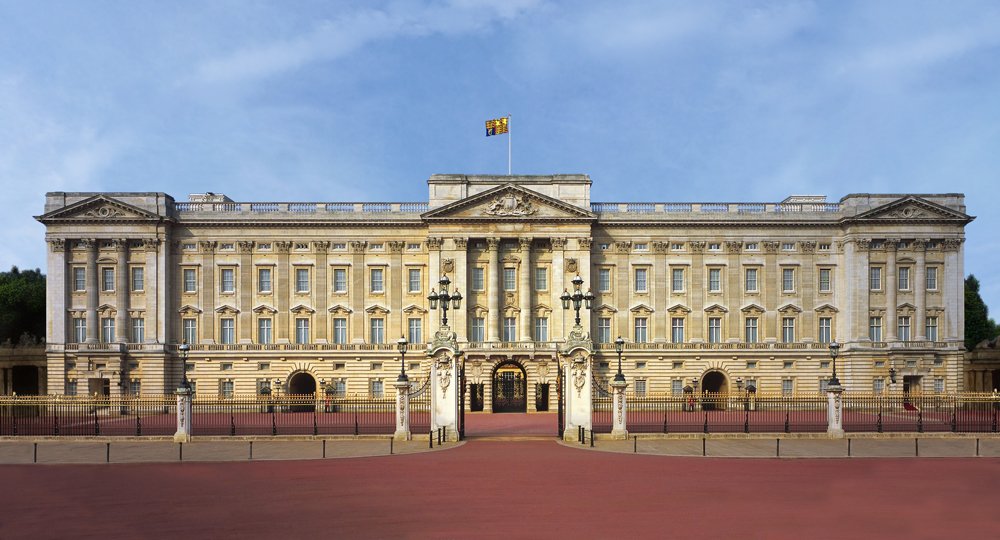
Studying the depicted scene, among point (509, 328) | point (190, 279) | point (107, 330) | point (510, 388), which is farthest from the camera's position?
point (510, 388)

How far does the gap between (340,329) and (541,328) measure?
53.2ft

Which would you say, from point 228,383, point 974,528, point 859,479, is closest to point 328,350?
point 228,383

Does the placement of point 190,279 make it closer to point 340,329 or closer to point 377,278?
point 340,329

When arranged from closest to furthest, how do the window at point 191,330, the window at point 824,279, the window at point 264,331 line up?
the window at point 191,330
the window at point 264,331
the window at point 824,279

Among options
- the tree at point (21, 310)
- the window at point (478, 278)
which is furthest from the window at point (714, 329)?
the tree at point (21, 310)

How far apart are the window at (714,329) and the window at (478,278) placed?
61.1 feet

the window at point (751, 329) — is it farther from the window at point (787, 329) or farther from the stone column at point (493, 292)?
the stone column at point (493, 292)

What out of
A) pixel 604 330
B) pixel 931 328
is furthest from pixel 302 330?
pixel 931 328

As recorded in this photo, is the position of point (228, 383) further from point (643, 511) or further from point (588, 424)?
point (643, 511)

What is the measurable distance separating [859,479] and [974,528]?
5.91 m

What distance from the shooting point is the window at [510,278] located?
188 ft

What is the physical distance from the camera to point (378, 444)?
30.8 meters

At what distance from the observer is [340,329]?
57844 millimetres

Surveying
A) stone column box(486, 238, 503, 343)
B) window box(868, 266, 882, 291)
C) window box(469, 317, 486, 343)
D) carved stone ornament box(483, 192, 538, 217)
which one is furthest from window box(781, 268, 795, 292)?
window box(469, 317, 486, 343)
